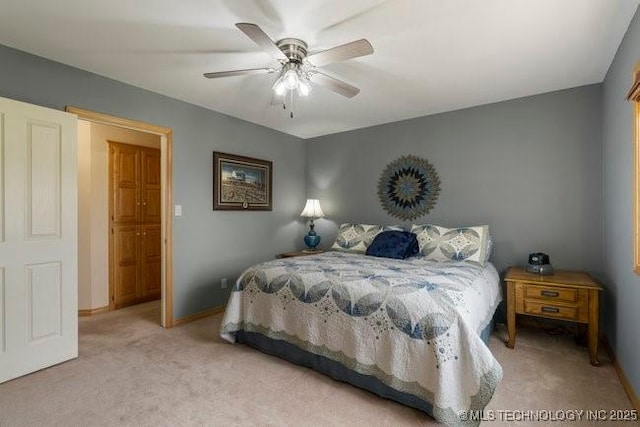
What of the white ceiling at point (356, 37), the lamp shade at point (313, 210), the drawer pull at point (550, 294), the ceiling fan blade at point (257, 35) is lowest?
the drawer pull at point (550, 294)

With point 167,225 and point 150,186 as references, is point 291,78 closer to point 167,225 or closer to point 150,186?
point 167,225

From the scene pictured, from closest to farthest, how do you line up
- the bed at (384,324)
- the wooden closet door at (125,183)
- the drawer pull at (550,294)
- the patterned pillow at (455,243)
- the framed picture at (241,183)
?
the bed at (384,324)
the drawer pull at (550,294)
the patterned pillow at (455,243)
the framed picture at (241,183)
the wooden closet door at (125,183)

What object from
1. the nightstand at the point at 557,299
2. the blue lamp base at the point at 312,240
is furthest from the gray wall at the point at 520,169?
the blue lamp base at the point at 312,240

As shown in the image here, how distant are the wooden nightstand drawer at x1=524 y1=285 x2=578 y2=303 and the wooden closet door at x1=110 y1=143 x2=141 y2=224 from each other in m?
4.45

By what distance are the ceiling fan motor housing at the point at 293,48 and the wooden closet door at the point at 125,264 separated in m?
3.18

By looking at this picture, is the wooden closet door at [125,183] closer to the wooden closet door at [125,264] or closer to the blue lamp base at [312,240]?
the wooden closet door at [125,264]

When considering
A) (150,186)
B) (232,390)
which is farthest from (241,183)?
(232,390)

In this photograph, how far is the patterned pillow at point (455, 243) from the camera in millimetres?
3033

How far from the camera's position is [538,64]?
2.52 m

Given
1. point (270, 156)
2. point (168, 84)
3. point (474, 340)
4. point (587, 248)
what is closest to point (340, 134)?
point (270, 156)

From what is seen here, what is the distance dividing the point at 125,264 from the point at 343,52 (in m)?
3.75

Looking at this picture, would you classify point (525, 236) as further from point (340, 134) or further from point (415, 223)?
point (340, 134)

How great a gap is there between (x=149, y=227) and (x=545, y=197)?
4.70m

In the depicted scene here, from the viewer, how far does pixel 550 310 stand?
253 cm
